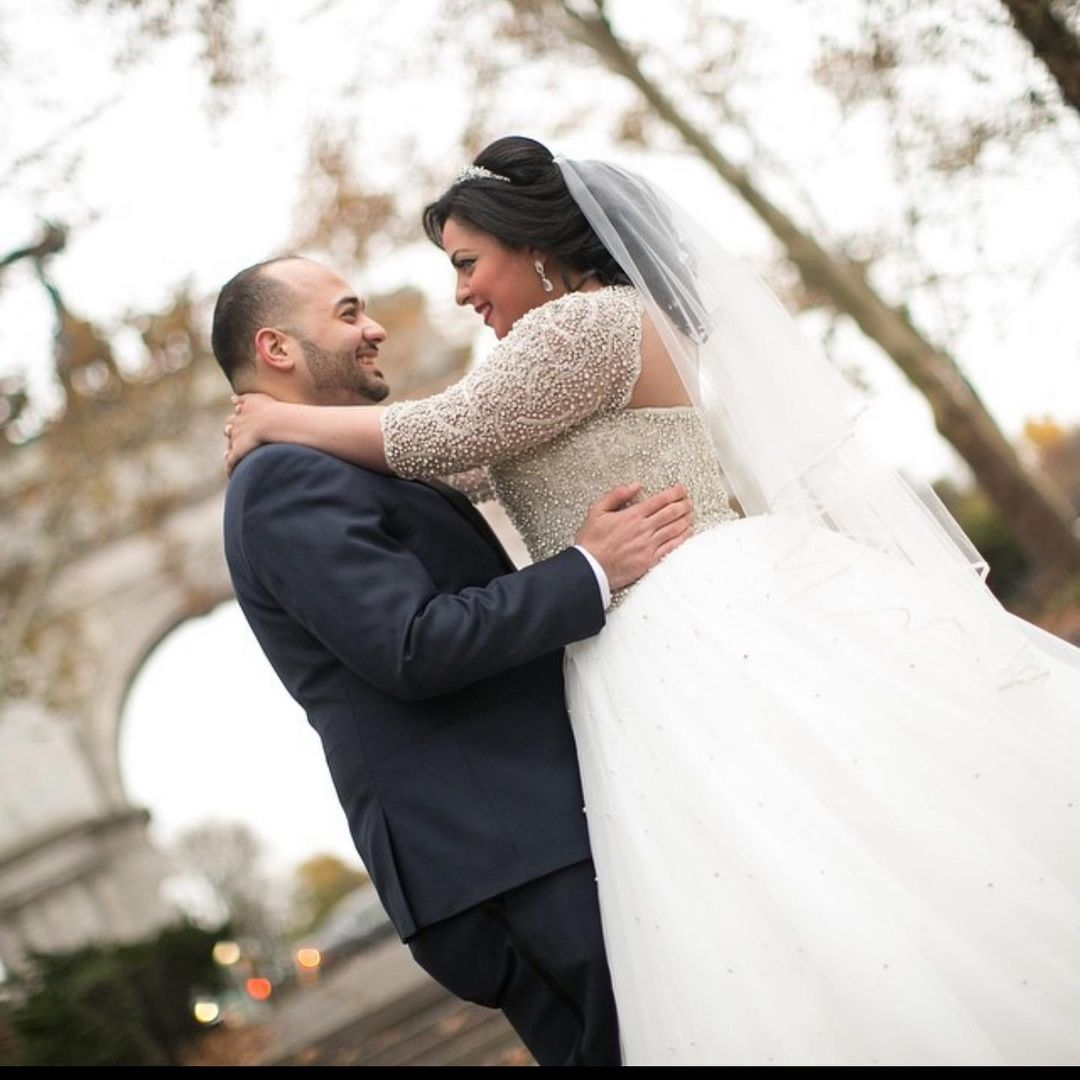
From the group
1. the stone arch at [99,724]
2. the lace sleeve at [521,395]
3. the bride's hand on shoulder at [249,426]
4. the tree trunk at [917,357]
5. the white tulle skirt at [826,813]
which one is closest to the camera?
the white tulle skirt at [826,813]

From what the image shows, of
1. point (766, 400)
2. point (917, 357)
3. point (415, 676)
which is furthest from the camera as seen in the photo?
point (917, 357)

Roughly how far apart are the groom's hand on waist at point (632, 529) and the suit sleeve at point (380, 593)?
A: 0.07 meters

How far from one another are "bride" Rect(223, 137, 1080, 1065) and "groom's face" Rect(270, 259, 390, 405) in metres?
0.18

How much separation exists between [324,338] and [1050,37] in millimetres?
3038

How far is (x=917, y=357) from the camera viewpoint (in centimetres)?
1446

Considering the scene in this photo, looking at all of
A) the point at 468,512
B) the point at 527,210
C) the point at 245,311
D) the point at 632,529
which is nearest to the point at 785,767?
the point at 632,529

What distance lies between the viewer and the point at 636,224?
3395mm

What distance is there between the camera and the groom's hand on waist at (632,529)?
305cm

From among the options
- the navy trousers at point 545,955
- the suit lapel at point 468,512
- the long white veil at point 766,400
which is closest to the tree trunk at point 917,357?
the long white veil at point 766,400

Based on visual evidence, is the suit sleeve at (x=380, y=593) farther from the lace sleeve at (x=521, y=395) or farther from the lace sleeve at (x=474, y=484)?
the lace sleeve at (x=474, y=484)

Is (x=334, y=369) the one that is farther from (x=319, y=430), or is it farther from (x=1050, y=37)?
(x=1050, y=37)
